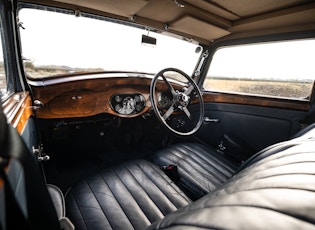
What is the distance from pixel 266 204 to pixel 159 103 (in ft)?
5.89

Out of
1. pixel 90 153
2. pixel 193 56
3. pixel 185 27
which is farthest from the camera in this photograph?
pixel 193 56

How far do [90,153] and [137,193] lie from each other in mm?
1266

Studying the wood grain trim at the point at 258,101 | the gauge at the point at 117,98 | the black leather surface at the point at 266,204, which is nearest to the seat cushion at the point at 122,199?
the black leather surface at the point at 266,204

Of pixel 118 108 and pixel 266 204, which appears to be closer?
pixel 266 204

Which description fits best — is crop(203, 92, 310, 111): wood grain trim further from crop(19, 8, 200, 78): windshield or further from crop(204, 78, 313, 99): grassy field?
crop(19, 8, 200, 78): windshield

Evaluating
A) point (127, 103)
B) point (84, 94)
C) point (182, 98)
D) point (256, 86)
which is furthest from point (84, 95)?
point (256, 86)

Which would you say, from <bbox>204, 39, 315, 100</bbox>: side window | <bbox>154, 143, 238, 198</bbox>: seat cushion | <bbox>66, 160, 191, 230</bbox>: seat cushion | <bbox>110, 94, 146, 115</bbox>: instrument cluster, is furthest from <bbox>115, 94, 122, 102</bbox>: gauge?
<bbox>204, 39, 315, 100</bbox>: side window

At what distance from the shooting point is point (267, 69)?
208cm

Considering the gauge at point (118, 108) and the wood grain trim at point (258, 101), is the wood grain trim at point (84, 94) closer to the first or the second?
the gauge at point (118, 108)

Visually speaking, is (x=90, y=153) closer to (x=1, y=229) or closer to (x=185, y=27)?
(x=185, y=27)

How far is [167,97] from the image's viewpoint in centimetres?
228

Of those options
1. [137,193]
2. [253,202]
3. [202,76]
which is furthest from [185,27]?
[253,202]

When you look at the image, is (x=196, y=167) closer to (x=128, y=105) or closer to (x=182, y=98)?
(x=182, y=98)

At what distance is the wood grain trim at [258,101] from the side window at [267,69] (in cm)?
10
